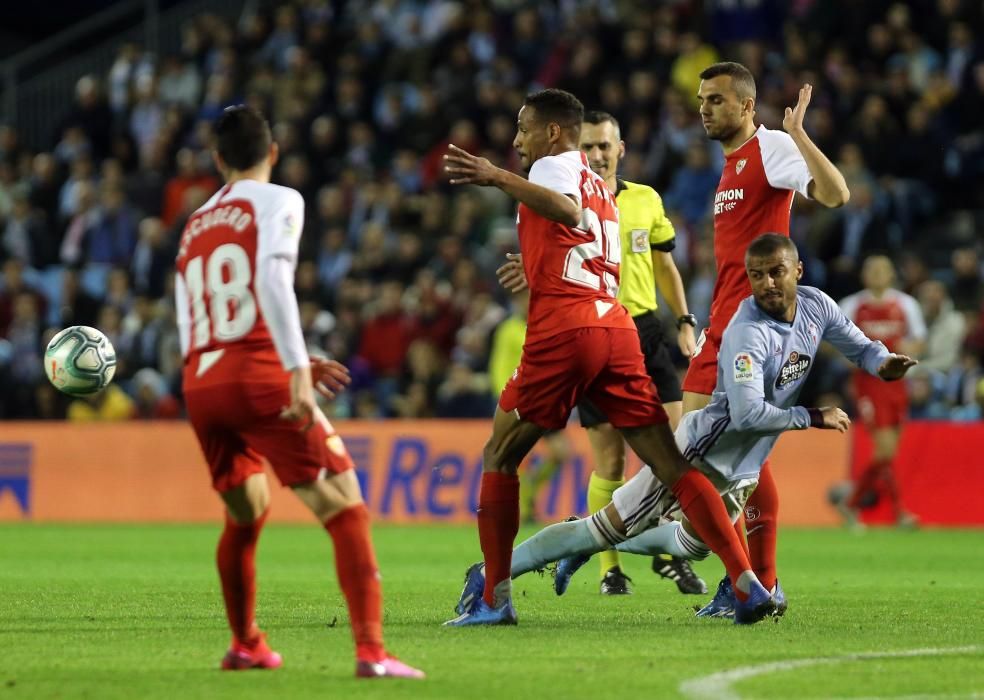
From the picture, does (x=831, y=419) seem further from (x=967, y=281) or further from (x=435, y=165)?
(x=435, y=165)

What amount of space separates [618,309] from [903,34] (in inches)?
502

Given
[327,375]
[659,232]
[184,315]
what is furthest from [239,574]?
[659,232]

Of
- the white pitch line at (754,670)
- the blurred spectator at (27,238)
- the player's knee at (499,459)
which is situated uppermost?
the blurred spectator at (27,238)

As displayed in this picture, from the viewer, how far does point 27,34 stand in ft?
95.9

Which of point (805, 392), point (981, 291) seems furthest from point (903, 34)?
point (805, 392)

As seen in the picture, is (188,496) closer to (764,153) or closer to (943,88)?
(943,88)

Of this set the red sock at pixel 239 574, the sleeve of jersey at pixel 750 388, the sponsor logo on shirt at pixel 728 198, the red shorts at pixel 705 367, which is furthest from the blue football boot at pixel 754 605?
the red sock at pixel 239 574

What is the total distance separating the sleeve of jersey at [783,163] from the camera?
781 centimetres

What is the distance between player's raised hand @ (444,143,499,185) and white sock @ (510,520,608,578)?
1.90 metres

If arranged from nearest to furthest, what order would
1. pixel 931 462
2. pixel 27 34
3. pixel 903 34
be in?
1. pixel 931 462
2. pixel 903 34
3. pixel 27 34

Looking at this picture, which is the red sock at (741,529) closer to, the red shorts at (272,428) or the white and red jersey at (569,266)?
the white and red jersey at (569,266)

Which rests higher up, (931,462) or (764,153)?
(764,153)

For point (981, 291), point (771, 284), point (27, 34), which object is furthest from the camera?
point (27, 34)

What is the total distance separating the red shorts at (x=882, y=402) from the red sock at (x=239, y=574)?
1065cm
